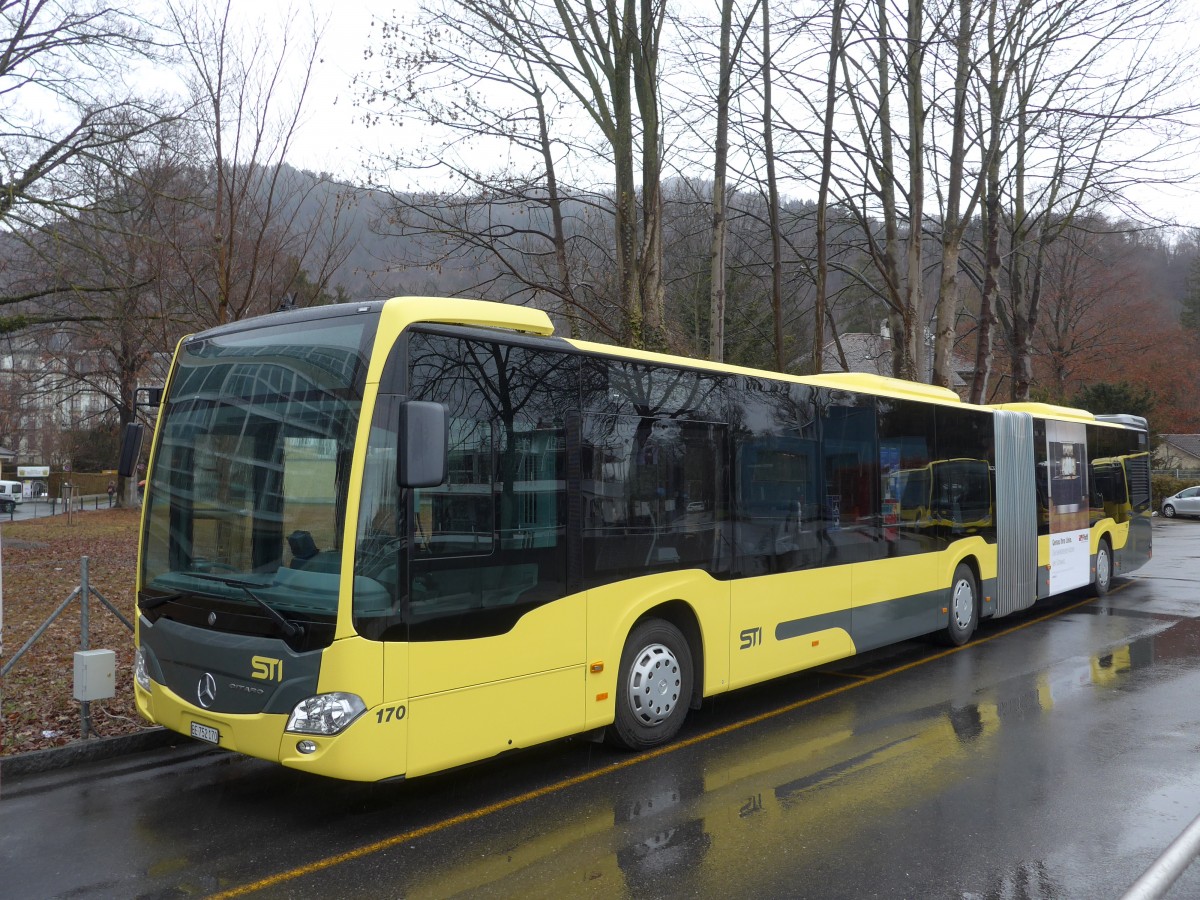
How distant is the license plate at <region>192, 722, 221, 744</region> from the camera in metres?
5.39

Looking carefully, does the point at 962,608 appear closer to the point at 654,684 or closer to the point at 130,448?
the point at 654,684

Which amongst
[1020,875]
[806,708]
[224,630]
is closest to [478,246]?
[806,708]

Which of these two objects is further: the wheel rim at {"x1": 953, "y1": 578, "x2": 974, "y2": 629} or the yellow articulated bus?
the wheel rim at {"x1": 953, "y1": 578, "x2": 974, "y2": 629}

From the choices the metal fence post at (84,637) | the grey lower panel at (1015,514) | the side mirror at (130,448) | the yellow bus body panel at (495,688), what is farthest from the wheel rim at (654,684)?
the grey lower panel at (1015,514)

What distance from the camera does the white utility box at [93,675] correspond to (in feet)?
22.7

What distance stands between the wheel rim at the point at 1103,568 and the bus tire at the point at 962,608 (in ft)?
17.4

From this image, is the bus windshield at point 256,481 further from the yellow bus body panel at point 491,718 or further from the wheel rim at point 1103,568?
the wheel rim at point 1103,568

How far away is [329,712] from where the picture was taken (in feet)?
16.4

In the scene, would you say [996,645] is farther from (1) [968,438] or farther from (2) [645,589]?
(2) [645,589]

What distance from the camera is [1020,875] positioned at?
4.64 m

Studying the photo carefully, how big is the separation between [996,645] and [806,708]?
14.6 feet

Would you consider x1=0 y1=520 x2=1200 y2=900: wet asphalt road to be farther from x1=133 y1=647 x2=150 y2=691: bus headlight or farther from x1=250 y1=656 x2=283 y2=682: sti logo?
x1=250 y1=656 x2=283 y2=682: sti logo

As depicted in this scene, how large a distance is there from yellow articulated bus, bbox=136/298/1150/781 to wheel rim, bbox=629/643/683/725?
0.02 m

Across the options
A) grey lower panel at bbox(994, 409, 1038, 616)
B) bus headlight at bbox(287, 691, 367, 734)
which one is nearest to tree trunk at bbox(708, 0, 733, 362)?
grey lower panel at bbox(994, 409, 1038, 616)
